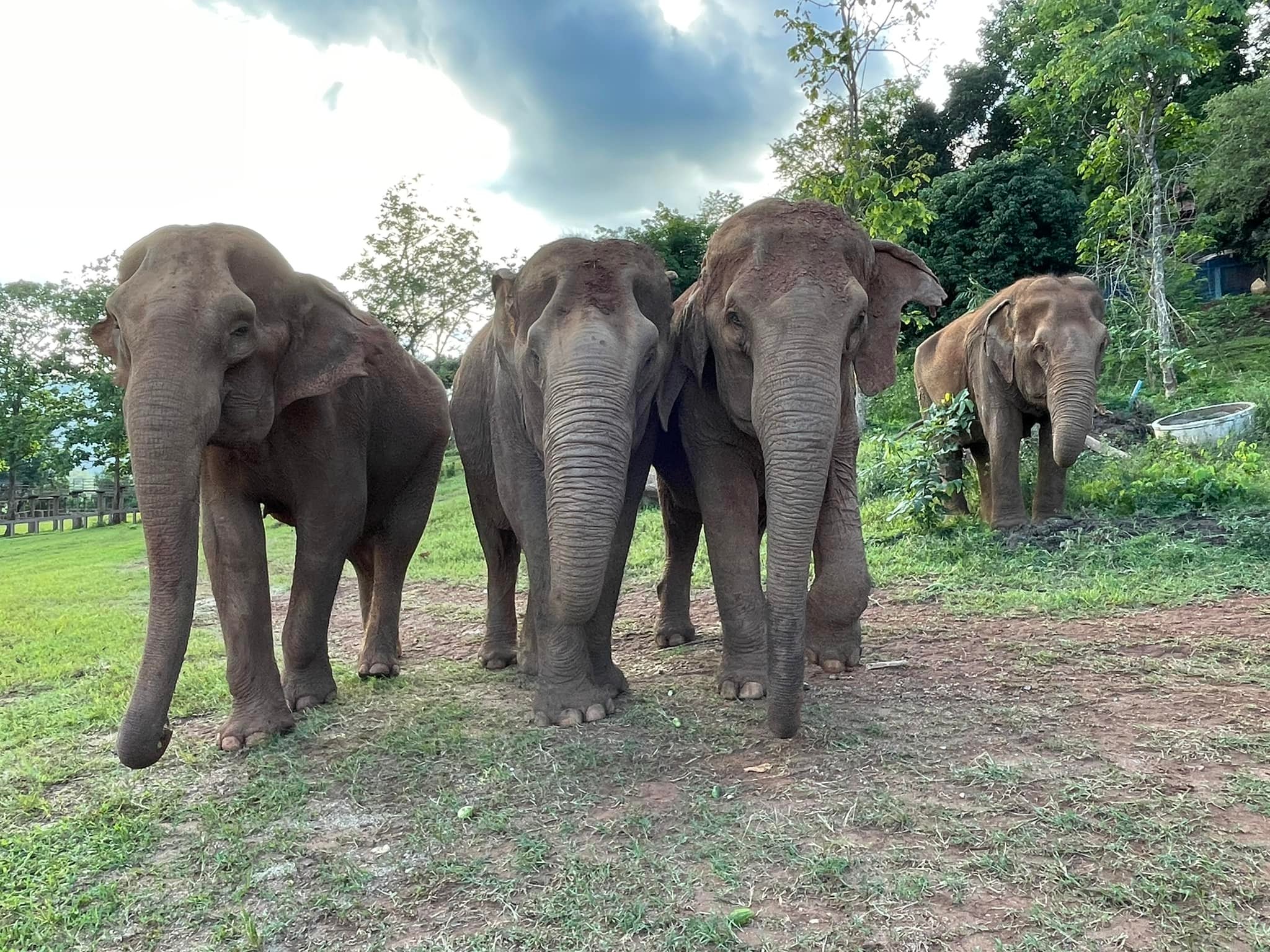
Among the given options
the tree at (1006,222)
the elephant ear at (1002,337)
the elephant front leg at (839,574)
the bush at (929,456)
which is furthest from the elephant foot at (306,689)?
the tree at (1006,222)

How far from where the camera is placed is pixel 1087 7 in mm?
20281

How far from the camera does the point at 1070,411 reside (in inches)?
318

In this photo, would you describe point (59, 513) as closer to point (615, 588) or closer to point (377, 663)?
point (377, 663)

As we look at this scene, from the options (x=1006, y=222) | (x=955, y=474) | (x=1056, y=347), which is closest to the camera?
(x=1056, y=347)

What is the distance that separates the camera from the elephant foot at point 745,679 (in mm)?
4695

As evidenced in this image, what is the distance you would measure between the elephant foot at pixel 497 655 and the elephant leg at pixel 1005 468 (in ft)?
18.8

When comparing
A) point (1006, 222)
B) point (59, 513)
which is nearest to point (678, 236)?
point (1006, 222)

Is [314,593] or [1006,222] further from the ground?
[1006,222]

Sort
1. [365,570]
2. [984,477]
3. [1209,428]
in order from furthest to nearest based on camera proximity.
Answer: [1209,428] < [984,477] < [365,570]

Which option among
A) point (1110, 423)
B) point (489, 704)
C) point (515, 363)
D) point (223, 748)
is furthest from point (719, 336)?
point (1110, 423)

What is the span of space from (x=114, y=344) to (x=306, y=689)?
214cm

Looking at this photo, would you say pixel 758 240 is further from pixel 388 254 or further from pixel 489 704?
pixel 388 254

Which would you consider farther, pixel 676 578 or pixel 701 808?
pixel 676 578

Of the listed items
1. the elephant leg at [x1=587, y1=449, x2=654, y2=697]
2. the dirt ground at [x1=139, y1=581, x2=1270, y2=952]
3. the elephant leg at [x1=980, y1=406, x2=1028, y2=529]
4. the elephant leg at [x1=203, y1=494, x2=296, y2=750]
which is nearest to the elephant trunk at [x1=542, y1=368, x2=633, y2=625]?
the elephant leg at [x1=587, y1=449, x2=654, y2=697]
